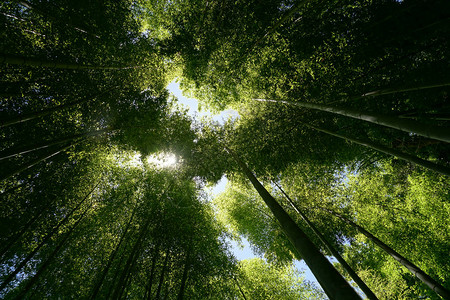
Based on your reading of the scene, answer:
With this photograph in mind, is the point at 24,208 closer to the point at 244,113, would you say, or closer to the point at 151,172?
the point at 151,172

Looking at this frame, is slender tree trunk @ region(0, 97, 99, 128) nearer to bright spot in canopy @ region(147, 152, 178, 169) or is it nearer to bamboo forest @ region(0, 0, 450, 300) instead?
bamboo forest @ region(0, 0, 450, 300)

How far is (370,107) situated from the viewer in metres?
3.46

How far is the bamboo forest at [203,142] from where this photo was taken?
346 cm

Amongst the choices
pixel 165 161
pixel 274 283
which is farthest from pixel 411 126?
pixel 274 283

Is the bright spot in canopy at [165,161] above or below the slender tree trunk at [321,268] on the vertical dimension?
above

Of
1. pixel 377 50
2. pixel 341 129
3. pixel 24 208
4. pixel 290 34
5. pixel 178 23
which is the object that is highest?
pixel 178 23

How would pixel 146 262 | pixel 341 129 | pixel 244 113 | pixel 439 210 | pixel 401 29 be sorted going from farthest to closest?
pixel 244 113 < pixel 439 210 < pixel 146 262 < pixel 341 129 < pixel 401 29

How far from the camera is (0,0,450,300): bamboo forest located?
346 centimetres

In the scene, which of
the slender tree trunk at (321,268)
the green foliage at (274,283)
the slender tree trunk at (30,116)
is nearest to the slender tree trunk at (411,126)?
the slender tree trunk at (321,268)

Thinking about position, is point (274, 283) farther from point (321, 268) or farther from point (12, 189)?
point (12, 189)

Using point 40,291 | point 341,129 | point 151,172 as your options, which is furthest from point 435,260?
point 40,291

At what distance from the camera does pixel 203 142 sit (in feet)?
20.8

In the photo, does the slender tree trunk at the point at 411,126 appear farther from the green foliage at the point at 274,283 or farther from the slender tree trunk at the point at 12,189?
the slender tree trunk at the point at 12,189

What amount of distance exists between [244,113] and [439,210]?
7288 mm
